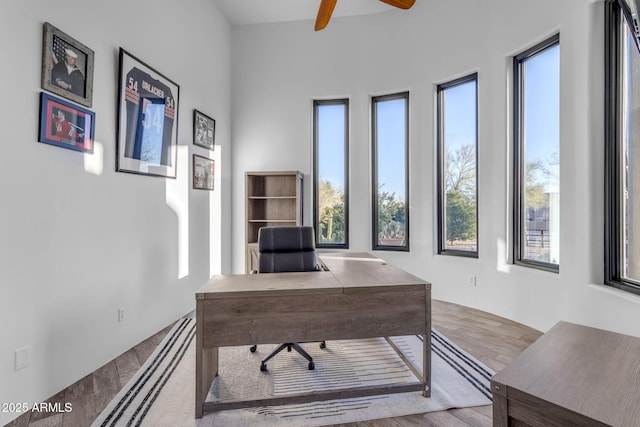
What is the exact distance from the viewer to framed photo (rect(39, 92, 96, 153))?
6.36ft

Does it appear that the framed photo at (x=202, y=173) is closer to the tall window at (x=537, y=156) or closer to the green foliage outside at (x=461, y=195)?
the green foliage outside at (x=461, y=195)

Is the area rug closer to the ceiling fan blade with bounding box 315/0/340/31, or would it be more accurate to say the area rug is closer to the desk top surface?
the desk top surface

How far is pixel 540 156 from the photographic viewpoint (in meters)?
3.14

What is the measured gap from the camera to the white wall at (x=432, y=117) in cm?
253

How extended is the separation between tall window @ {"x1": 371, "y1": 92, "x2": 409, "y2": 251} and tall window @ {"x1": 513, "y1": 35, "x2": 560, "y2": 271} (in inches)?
54.9

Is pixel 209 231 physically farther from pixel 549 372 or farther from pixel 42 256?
pixel 549 372

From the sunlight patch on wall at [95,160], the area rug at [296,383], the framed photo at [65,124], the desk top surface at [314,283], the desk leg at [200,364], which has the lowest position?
the area rug at [296,383]

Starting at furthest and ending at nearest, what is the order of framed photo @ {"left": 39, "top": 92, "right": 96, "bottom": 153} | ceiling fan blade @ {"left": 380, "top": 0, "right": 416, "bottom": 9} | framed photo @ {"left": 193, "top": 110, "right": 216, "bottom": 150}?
1. framed photo @ {"left": 193, "top": 110, "right": 216, "bottom": 150}
2. ceiling fan blade @ {"left": 380, "top": 0, "right": 416, "bottom": 9}
3. framed photo @ {"left": 39, "top": 92, "right": 96, "bottom": 153}

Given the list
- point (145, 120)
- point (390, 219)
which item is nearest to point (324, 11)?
point (145, 120)

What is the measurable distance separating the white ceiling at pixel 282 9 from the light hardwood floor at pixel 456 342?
4049 mm

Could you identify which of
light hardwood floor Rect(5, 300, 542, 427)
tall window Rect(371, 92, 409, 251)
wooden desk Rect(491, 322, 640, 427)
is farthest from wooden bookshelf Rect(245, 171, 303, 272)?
wooden desk Rect(491, 322, 640, 427)

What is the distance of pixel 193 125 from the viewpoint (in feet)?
12.3

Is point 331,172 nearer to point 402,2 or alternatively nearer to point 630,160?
point 402,2

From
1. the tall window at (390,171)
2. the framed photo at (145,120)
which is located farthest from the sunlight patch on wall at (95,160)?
the tall window at (390,171)
